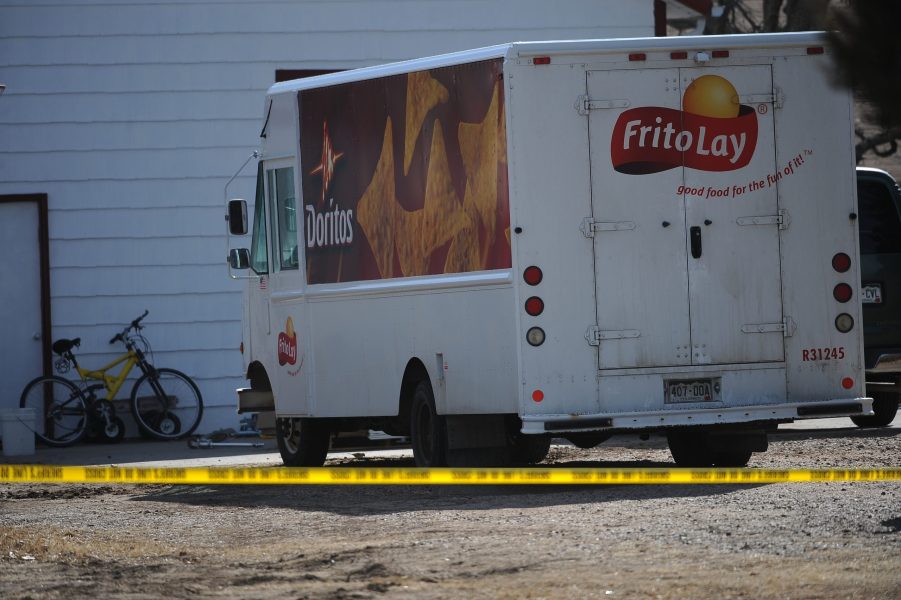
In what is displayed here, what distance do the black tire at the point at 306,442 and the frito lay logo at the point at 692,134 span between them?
417 centimetres

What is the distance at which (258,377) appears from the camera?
1544cm

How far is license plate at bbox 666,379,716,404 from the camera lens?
11.7 meters

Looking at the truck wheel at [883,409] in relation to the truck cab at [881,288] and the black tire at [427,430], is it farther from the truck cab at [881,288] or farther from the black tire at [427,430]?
the black tire at [427,430]

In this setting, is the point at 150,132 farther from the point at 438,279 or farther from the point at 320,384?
the point at 438,279

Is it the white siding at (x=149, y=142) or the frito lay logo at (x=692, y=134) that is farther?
the white siding at (x=149, y=142)

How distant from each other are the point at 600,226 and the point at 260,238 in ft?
13.8

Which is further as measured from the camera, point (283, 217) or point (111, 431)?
point (111, 431)

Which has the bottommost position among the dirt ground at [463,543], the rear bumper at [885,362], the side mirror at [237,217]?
the dirt ground at [463,543]

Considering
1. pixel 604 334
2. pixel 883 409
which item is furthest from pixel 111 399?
pixel 604 334

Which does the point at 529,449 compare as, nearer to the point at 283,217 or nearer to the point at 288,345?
the point at 288,345

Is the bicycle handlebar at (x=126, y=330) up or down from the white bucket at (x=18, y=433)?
up

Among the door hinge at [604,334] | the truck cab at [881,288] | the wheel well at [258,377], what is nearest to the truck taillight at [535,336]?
the door hinge at [604,334]

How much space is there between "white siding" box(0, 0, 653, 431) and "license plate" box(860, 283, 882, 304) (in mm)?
6768

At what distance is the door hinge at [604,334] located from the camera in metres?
11.6
